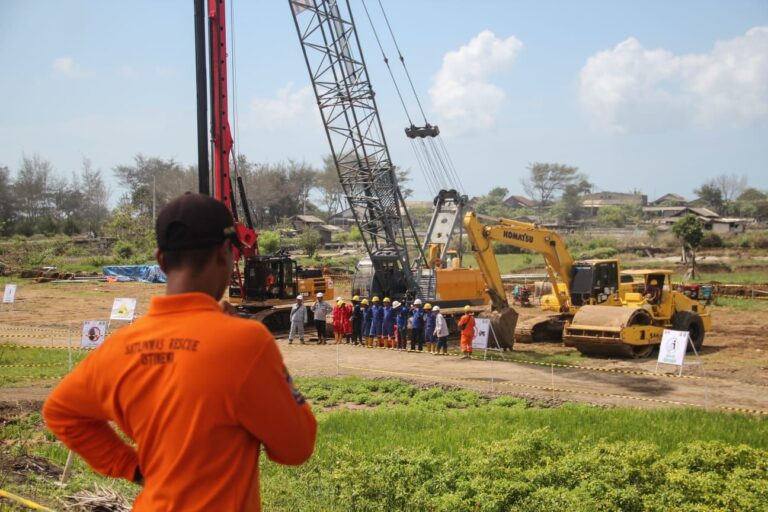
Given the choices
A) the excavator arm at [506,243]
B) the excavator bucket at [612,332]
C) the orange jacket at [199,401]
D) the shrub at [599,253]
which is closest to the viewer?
the orange jacket at [199,401]

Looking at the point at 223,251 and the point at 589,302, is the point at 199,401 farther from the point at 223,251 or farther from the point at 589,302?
the point at 589,302

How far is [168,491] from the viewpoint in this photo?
7.73 feet

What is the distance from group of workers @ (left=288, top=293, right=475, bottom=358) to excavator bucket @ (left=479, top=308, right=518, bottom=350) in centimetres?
76

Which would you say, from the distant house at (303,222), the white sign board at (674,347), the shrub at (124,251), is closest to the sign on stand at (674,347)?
the white sign board at (674,347)

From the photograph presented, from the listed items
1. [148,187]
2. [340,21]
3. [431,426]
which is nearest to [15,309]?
[340,21]

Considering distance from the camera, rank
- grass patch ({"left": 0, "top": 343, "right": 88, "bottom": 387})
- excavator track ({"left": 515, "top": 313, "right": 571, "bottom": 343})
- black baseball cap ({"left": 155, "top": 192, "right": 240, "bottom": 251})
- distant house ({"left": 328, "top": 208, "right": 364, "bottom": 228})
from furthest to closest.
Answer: distant house ({"left": 328, "top": 208, "right": 364, "bottom": 228}), excavator track ({"left": 515, "top": 313, "right": 571, "bottom": 343}), grass patch ({"left": 0, "top": 343, "right": 88, "bottom": 387}), black baseball cap ({"left": 155, "top": 192, "right": 240, "bottom": 251})

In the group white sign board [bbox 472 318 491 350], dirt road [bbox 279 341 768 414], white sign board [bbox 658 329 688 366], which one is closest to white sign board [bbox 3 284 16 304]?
dirt road [bbox 279 341 768 414]

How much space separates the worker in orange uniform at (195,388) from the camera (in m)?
2.28

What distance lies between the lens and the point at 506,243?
912 inches

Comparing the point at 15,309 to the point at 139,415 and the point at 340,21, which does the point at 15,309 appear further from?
the point at 139,415

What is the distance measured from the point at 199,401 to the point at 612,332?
19348 millimetres

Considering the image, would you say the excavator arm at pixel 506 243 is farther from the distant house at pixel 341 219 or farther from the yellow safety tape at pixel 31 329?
the distant house at pixel 341 219

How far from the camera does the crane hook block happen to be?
1233 inches

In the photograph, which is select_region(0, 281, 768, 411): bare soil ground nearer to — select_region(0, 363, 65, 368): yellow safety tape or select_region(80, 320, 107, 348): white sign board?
select_region(80, 320, 107, 348): white sign board
